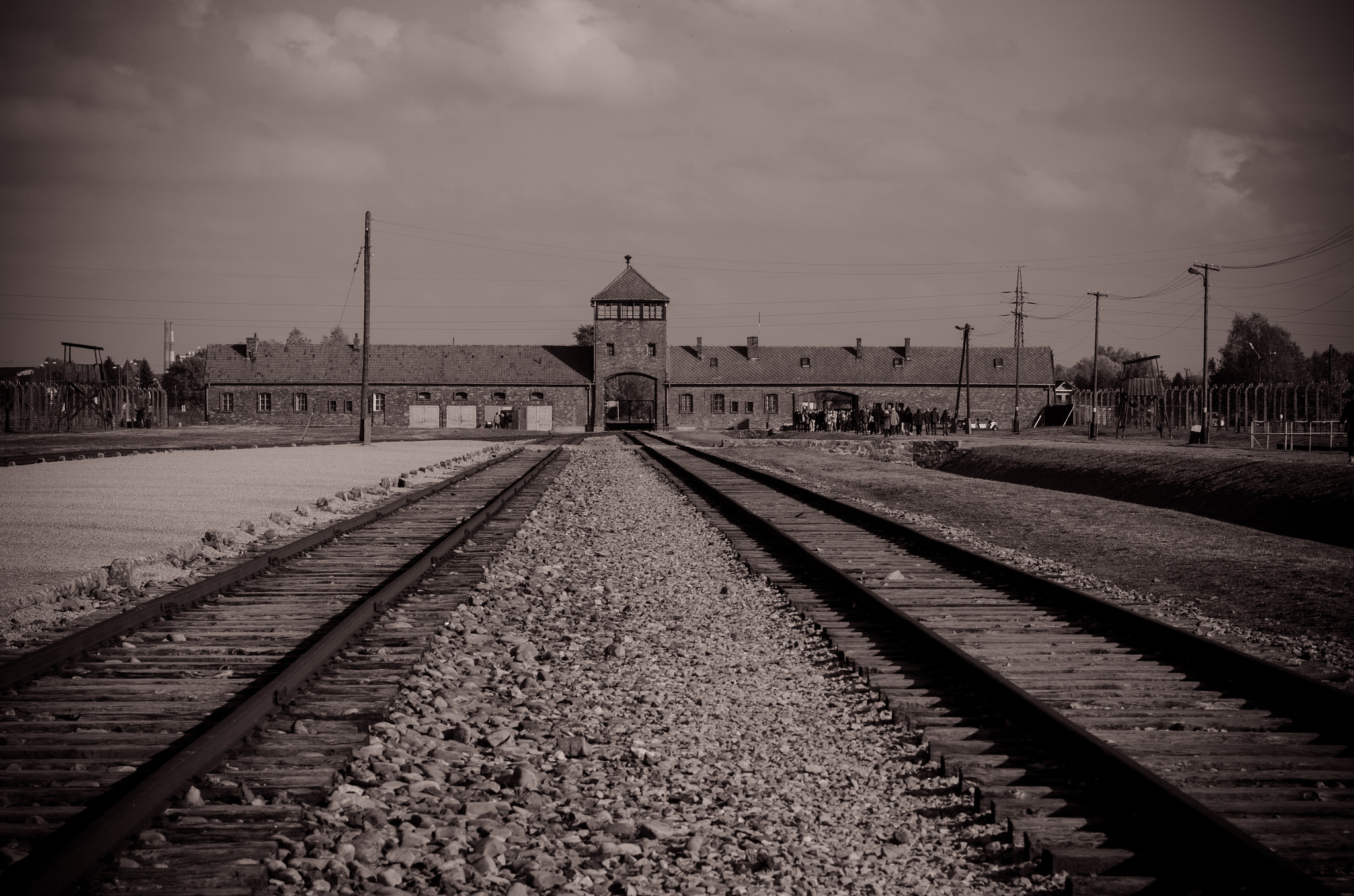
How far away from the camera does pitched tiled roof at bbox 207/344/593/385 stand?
76.3 meters

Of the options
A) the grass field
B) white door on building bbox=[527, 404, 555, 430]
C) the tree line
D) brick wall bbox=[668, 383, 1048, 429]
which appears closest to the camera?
the grass field

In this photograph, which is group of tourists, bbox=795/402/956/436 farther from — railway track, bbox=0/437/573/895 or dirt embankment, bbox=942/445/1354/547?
railway track, bbox=0/437/573/895

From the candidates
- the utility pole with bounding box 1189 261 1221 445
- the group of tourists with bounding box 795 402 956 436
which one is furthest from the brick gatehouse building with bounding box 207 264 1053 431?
the utility pole with bounding box 1189 261 1221 445

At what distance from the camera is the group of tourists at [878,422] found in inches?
2074

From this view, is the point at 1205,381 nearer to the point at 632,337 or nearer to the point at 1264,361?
the point at 632,337

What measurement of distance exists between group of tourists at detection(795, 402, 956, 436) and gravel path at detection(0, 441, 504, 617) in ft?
93.5

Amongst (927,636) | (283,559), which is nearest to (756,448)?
(283,559)

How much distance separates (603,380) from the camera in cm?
7512

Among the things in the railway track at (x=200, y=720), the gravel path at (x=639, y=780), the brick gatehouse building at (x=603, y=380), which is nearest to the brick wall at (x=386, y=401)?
the brick gatehouse building at (x=603, y=380)

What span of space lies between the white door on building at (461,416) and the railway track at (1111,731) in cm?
6888

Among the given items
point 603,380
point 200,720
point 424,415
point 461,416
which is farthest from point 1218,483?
point 424,415

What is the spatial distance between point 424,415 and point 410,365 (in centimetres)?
422

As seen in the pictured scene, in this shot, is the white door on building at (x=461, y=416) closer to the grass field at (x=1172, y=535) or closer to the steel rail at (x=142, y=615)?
the grass field at (x=1172, y=535)

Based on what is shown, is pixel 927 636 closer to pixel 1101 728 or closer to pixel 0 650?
pixel 1101 728
